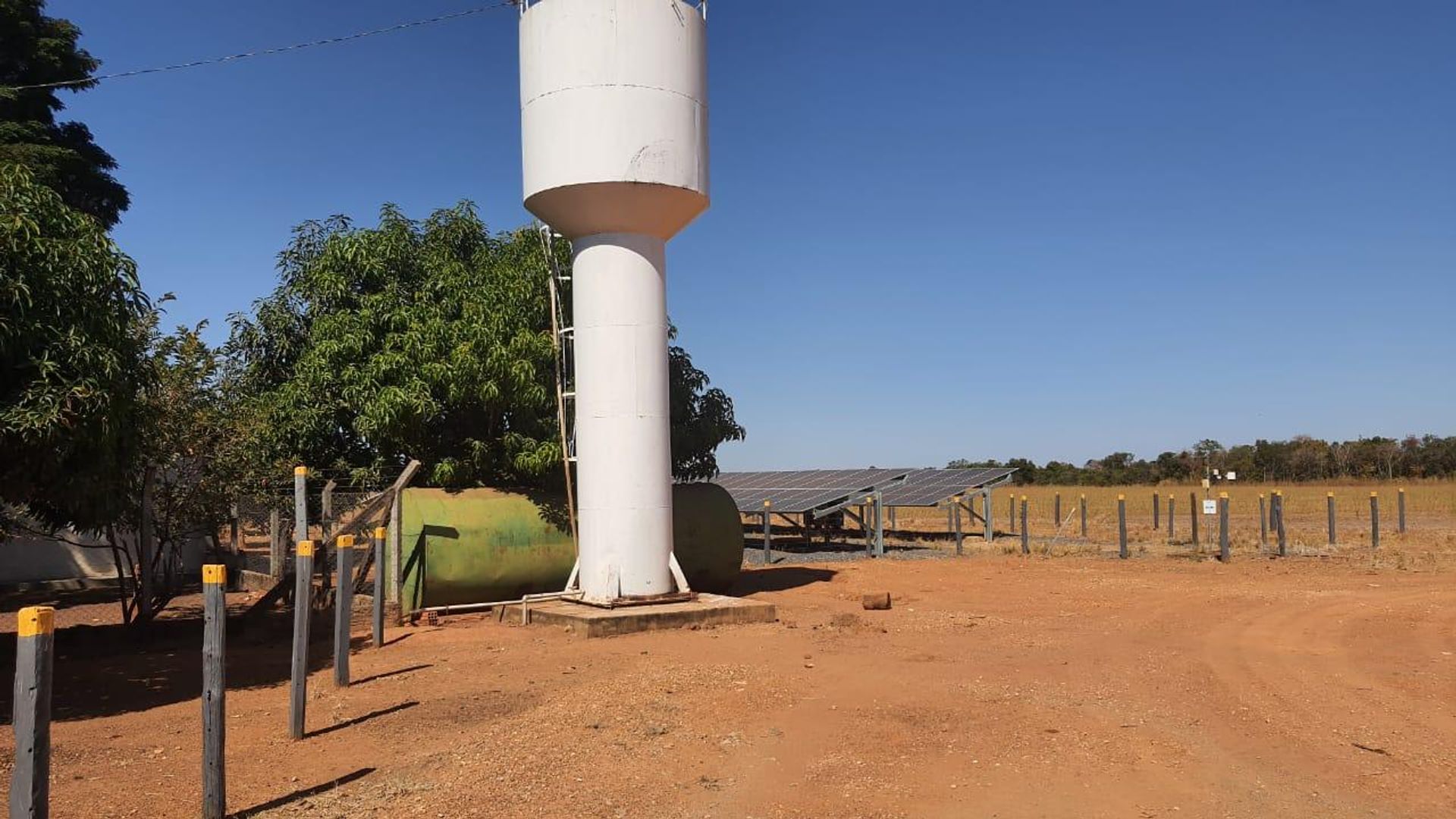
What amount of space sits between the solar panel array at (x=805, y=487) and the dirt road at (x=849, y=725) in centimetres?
1431

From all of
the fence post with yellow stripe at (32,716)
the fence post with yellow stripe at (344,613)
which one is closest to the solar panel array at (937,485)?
the fence post with yellow stripe at (344,613)

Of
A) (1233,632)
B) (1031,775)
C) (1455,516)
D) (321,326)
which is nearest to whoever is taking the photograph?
(1031,775)

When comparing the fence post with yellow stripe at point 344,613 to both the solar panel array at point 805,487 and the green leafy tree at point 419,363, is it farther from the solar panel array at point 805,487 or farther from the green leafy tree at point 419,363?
the solar panel array at point 805,487

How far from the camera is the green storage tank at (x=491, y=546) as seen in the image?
15.7 m

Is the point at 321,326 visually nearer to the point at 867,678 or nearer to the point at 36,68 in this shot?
the point at 867,678

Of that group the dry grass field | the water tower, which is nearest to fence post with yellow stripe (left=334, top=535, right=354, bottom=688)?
the water tower

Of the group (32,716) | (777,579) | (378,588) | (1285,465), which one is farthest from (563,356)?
(1285,465)

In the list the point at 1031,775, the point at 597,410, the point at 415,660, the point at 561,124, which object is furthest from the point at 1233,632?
the point at 561,124

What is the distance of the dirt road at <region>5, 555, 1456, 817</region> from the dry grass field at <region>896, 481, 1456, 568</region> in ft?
40.5

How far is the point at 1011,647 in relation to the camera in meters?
12.6

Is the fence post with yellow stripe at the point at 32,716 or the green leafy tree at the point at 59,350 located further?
the green leafy tree at the point at 59,350

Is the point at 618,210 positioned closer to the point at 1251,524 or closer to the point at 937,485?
the point at 937,485

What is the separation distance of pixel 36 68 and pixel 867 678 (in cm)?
2961

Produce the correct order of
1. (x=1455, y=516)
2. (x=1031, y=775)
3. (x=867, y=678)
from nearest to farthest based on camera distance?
(x=1031, y=775), (x=867, y=678), (x=1455, y=516)
